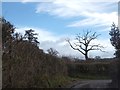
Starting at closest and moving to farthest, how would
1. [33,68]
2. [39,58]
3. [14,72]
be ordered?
[14,72], [33,68], [39,58]

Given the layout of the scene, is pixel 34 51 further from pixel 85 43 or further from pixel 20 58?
pixel 85 43

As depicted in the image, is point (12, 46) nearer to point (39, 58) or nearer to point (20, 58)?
point (20, 58)

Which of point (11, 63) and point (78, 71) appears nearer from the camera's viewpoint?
point (11, 63)

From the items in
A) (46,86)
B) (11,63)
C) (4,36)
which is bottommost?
(46,86)

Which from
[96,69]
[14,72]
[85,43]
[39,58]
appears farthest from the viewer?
[85,43]

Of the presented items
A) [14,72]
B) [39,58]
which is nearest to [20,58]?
[14,72]

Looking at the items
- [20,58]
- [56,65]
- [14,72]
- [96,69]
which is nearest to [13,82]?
[14,72]

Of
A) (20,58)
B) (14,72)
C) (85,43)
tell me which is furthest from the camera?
(85,43)

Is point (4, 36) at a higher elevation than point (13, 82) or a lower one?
higher

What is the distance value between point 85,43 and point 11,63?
216 ft

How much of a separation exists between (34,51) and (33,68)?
1.00 meters

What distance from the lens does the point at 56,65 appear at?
88.1 feet

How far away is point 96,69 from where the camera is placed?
4869 centimetres

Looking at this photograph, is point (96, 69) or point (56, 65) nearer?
point (56, 65)
